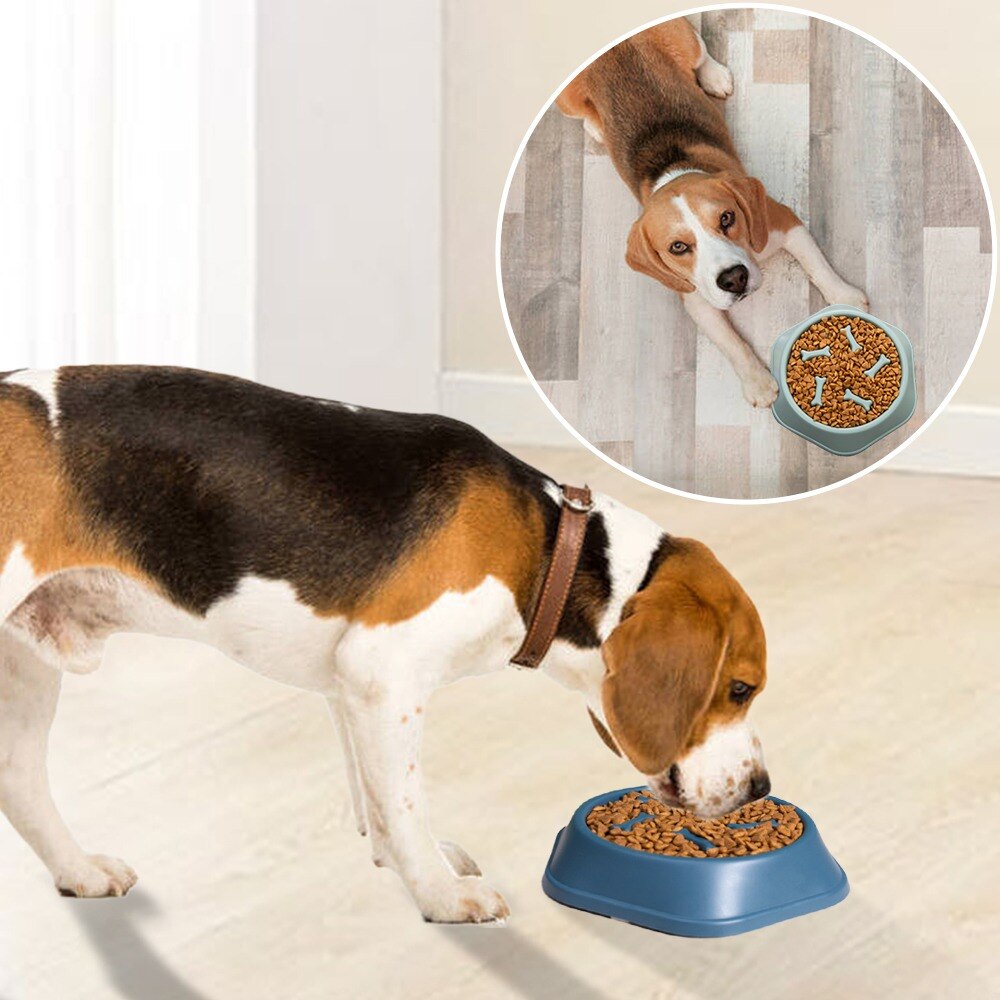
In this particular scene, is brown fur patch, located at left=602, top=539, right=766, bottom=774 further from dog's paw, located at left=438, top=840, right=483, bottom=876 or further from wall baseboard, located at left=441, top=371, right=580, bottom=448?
wall baseboard, located at left=441, top=371, right=580, bottom=448

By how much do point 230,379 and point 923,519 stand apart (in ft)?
7.46

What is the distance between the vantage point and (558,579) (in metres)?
1.62

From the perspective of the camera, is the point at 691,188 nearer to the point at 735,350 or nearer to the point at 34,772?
the point at 735,350

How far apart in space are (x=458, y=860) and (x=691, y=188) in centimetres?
127

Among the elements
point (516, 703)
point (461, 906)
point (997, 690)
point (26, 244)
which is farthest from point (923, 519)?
point (461, 906)

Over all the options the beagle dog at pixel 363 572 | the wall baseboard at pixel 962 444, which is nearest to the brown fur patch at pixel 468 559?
the beagle dog at pixel 363 572

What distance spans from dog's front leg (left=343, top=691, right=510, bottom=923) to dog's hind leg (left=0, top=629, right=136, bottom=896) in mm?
320

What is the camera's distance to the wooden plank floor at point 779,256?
278cm

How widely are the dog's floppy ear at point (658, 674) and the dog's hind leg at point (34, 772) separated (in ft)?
1.96

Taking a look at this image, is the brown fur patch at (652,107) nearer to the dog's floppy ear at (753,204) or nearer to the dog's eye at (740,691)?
the dog's floppy ear at (753,204)

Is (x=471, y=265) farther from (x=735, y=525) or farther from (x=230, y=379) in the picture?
(x=230, y=379)

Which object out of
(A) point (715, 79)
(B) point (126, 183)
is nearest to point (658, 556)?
(A) point (715, 79)

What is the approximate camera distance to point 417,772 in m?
1.64

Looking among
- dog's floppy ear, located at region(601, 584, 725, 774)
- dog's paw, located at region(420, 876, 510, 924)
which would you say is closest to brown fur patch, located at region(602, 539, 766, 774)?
dog's floppy ear, located at region(601, 584, 725, 774)
